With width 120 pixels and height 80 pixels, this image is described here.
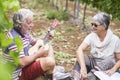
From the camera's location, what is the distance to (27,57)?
3916 millimetres

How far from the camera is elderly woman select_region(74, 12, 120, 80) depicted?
4.58 meters

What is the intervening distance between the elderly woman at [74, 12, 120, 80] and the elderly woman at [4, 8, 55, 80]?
0.55 metres

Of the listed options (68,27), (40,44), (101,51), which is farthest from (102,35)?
Answer: (68,27)

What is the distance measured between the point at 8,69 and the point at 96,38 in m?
3.73

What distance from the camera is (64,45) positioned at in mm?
8281

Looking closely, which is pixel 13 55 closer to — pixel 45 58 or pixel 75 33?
pixel 45 58

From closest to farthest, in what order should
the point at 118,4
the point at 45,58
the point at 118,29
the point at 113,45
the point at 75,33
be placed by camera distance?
the point at 45,58, the point at 113,45, the point at 118,4, the point at 75,33, the point at 118,29

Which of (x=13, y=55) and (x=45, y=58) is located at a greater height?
(x=13, y=55)

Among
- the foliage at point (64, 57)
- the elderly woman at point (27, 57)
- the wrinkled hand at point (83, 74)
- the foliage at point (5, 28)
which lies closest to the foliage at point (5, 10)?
the foliage at point (5, 28)

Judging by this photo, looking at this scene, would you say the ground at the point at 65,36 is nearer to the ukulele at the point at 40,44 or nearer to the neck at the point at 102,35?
the neck at the point at 102,35

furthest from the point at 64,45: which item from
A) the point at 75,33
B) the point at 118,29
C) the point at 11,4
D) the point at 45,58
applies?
the point at 11,4

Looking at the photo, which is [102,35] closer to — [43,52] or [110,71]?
[110,71]

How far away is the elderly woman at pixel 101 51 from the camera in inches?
180

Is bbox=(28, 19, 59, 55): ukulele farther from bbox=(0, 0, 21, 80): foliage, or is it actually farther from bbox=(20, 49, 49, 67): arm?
bbox=(0, 0, 21, 80): foliage
